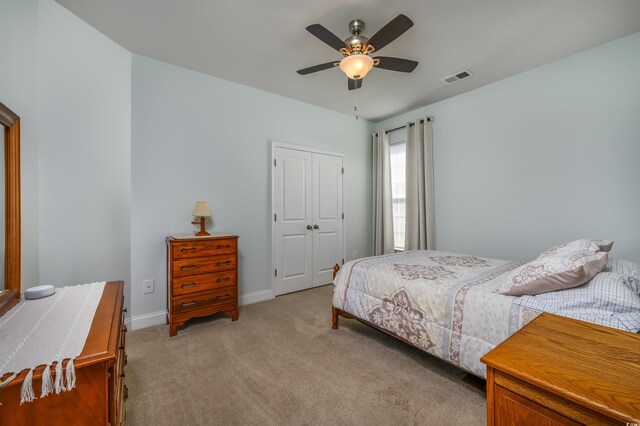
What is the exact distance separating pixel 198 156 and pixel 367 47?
6.92 ft

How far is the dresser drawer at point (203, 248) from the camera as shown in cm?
251

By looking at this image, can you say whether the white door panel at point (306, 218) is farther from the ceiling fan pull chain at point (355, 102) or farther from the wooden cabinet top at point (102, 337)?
the wooden cabinet top at point (102, 337)

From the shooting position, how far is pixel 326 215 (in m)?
4.21

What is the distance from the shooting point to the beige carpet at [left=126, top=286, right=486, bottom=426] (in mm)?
1538

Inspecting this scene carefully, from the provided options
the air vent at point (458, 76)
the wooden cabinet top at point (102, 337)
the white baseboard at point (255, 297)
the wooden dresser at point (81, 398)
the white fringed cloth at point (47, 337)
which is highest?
the air vent at point (458, 76)

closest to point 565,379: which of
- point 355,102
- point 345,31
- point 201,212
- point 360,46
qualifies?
point 360,46

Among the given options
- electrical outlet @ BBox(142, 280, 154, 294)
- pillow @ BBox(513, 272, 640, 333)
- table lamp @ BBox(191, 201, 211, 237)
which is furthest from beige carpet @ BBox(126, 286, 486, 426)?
table lamp @ BBox(191, 201, 211, 237)

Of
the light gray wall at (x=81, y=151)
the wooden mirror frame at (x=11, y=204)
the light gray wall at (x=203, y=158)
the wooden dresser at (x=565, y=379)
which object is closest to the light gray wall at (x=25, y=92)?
the light gray wall at (x=81, y=151)

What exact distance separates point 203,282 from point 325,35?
2436 mm

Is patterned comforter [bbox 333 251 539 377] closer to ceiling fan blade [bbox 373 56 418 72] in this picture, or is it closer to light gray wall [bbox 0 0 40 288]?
ceiling fan blade [bbox 373 56 418 72]

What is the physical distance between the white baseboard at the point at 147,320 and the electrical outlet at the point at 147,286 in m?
0.24

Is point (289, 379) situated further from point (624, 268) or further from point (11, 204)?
point (624, 268)

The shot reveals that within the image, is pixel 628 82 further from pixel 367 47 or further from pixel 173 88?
pixel 173 88

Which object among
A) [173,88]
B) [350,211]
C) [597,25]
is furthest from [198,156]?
[597,25]
